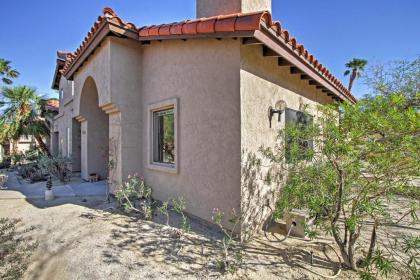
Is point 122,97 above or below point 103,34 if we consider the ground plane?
below

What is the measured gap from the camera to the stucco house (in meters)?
5.36

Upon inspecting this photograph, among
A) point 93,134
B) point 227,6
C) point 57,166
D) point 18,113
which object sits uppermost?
point 227,6

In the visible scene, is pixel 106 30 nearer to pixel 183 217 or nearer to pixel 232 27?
pixel 232 27

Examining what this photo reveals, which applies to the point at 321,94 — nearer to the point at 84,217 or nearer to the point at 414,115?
the point at 414,115

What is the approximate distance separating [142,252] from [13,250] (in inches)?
116

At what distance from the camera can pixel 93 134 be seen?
38.6 feet

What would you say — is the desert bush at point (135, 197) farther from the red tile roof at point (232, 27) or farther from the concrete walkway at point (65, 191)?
the red tile roof at point (232, 27)

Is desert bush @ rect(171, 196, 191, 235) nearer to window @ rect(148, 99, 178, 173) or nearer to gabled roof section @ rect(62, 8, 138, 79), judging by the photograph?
window @ rect(148, 99, 178, 173)

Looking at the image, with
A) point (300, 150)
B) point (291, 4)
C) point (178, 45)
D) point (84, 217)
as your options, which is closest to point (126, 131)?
point (84, 217)

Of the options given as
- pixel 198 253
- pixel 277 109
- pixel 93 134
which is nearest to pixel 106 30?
pixel 277 109

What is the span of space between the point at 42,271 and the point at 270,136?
6.17 m

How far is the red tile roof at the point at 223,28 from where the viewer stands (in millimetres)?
4535

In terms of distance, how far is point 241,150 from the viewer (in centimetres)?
528

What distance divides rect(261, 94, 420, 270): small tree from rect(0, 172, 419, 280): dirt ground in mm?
1100
